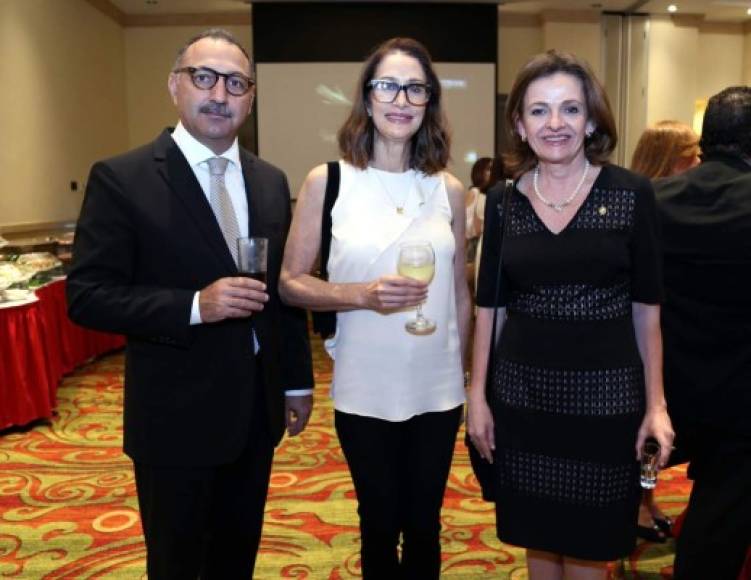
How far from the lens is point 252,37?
9.09m

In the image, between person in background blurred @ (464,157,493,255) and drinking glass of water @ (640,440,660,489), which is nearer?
drinking glass of water @ (640,440,660,489)

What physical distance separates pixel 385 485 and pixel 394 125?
3.07 feet

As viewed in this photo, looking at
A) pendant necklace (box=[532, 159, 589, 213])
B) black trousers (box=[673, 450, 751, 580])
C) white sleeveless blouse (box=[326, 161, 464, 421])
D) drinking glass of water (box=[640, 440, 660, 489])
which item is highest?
pendant necklace (box=[532, 159, 589, 213])

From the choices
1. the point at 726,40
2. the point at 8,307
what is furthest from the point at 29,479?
the point at 726,40

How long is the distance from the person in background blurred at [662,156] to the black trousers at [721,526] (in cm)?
69

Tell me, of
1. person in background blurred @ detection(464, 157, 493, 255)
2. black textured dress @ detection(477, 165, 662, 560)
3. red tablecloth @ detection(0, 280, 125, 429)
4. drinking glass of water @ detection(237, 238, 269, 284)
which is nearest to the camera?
drinking glass of water @ detection(237, 238, 269, 284)

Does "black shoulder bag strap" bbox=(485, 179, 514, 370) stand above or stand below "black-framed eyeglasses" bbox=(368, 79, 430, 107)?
below

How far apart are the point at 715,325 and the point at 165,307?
152 centimetres

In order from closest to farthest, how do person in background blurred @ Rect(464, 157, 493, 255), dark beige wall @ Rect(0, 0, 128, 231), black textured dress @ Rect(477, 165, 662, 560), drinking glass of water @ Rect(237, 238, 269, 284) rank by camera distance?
drinking glass of water @ Rect(237, 238, 269, 284) → black textured dress @ Rect(477, 165, 662, 560) → person in background blurred @ Rect(464, 157, 493, 255) → dark beige wall @ Rect(0, 0, 128, 231)

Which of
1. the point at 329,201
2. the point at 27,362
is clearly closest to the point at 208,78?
the point at 329,201

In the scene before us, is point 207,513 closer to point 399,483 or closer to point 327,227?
point 399,483

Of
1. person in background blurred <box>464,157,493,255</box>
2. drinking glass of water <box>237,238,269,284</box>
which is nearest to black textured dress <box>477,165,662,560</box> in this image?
drinking glass of water <box>237,238,269,284</box>

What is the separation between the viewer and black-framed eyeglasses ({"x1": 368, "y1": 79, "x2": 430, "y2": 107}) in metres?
1.84

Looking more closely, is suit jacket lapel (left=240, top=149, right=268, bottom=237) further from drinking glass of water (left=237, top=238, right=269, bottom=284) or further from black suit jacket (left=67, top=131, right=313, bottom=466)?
drinking glass of water (left=237, top=238, right=269, bottom=284)
